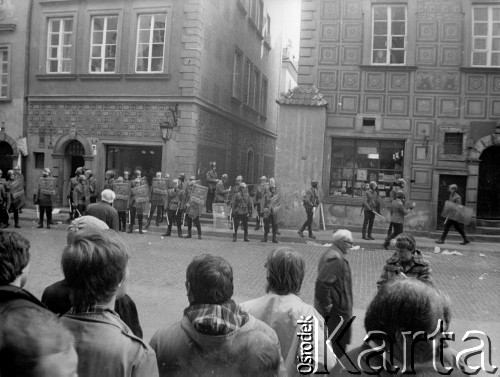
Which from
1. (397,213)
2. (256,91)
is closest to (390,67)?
(397,213)

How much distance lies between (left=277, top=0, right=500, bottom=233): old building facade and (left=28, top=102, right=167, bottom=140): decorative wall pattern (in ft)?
16.9

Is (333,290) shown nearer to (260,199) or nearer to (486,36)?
(260,199)

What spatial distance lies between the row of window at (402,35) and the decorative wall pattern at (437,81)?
0.75m

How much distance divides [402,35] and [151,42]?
9083mm

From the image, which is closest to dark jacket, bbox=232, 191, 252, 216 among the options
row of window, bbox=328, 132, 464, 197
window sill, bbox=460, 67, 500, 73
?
row of window, bbox=328, 132, 464, 197

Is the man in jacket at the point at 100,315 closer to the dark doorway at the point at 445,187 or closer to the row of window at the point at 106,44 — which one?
the dark doorway at the point at 445,187

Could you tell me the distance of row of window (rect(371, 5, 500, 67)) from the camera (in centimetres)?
1719

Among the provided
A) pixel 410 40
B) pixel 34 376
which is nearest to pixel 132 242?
pixel 410 40

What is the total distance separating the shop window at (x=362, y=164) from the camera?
17.8m

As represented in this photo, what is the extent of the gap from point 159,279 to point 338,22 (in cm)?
1237

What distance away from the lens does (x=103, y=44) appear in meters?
20.3

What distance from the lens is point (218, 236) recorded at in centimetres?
1644

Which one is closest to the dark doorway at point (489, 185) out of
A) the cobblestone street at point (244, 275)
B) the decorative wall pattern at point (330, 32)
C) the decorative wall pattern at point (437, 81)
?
the decorative wall pattern at point (437, 81)

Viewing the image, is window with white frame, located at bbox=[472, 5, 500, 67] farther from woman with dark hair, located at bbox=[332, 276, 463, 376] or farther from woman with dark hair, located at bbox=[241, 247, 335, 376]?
woman with dark hair, located at bbox=[332, 276, 463, 376]
